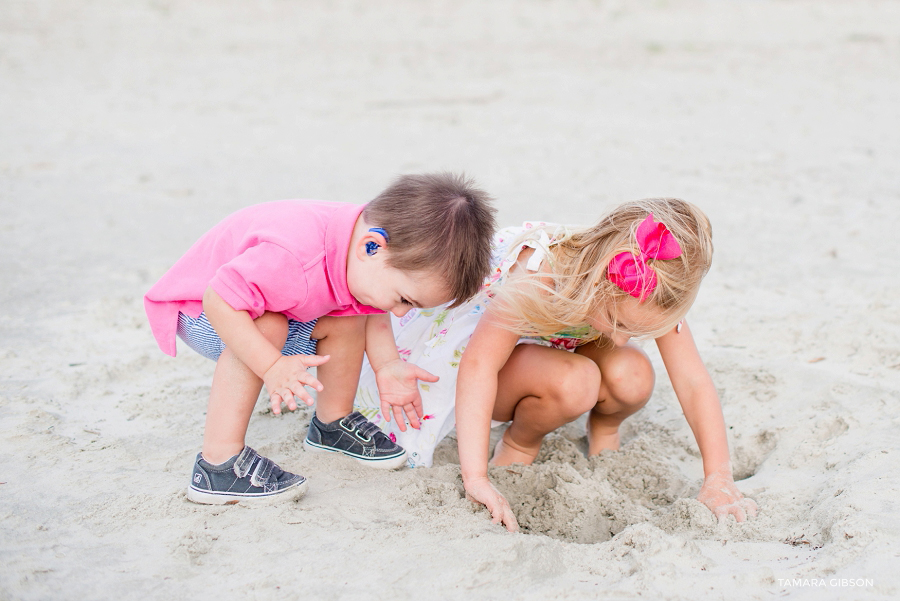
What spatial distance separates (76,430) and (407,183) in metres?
1.30

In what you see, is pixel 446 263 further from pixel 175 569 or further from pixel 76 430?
pixel 76 430

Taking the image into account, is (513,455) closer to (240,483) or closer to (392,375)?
(392,375)

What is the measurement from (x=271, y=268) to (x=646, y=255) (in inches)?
36.1

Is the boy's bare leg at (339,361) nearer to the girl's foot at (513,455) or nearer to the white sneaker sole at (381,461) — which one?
the white sneaker sole at (381,461)

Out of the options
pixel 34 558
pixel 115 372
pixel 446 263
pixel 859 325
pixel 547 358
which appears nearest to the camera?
pixel 34 558

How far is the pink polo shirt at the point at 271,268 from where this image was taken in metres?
1.92

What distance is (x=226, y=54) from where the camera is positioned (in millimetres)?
9227

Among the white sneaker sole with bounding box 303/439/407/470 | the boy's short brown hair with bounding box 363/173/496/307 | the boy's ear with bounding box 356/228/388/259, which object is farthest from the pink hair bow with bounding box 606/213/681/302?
the white sneaker sole with bounding box 303/439/407/470

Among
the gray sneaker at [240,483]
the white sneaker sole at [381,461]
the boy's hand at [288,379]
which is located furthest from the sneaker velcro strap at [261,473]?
the white sneaker sole at [381,461]

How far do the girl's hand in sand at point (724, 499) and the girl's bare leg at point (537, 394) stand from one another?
388 millimetres

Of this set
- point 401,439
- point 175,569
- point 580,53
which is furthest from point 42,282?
point 580,53

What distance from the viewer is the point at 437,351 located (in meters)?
2.46

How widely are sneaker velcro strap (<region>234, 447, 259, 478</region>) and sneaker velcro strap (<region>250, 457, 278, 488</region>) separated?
18 millimetres

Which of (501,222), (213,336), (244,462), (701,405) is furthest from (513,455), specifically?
(501,222)
